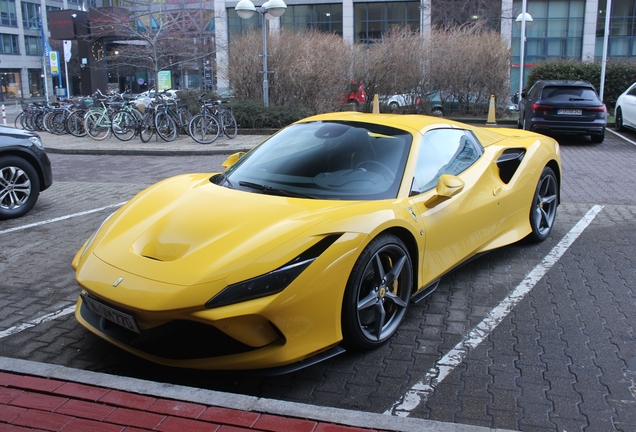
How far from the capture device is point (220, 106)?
15375 millimetres

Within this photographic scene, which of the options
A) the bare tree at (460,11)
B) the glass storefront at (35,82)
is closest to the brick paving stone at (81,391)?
the bare tree at (460,11)

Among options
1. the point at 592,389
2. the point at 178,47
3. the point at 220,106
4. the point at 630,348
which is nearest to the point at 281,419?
the point at 592,389

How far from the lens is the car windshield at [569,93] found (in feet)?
46.9

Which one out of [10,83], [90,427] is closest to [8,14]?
[10,83]

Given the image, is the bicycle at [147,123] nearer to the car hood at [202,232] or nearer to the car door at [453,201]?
the car door at [453,201]

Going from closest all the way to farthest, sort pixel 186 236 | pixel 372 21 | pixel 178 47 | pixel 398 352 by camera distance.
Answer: pixel 186 236, pixel 398 352, pixel 178 47, pixel 372 21

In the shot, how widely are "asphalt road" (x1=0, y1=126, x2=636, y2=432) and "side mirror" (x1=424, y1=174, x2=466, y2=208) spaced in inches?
31.3

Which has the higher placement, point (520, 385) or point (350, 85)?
point (350, 85)

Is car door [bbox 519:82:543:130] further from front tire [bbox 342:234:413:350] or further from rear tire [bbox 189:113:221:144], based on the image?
front tire [bbox 342:234:413:350]

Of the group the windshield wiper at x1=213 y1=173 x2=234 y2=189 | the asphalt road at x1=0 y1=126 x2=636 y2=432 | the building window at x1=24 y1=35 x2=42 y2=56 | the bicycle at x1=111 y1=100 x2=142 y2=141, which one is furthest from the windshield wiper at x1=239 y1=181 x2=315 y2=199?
the building window at x1=24 y1=35 x2=42 y2=56

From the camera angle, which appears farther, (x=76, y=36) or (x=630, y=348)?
(x=76, y=36)

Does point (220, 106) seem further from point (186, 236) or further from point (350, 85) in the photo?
point (186, 236)

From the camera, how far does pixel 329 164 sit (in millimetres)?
4211

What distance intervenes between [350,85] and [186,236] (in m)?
18.8
